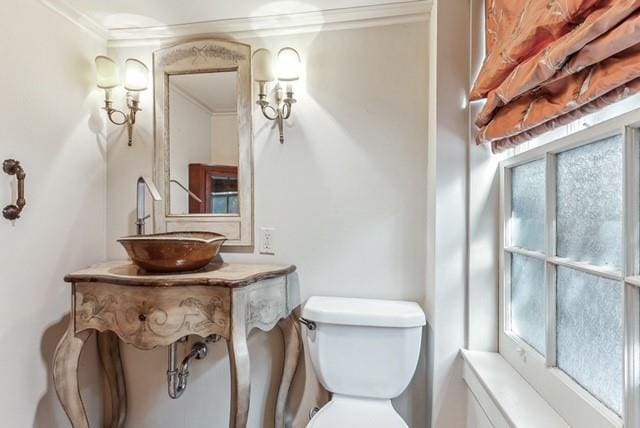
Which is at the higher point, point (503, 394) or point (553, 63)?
point (553, 63)

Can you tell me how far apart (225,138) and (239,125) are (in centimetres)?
9

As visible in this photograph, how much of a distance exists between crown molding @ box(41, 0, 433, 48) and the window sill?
4.57 feet

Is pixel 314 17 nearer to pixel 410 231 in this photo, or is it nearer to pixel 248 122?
pixel 248 122

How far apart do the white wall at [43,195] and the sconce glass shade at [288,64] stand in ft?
3.06

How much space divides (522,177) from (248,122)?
3.81ft

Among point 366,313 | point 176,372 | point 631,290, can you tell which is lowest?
point 176,372

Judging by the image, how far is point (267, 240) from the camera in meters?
1.67

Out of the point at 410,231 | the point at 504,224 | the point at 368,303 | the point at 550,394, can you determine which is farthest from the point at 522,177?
the point at 368,303

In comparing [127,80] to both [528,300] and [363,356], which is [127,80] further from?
[528,300]

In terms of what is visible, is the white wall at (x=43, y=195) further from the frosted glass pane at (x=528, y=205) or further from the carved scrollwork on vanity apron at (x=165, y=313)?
the frosted glass pane at (x=528, y=205)

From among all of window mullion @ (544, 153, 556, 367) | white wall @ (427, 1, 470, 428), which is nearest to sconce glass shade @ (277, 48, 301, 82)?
white wall @ (427, 1, 470, 428)

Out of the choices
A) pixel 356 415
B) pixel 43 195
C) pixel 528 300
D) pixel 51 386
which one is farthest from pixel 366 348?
pixel 43 195

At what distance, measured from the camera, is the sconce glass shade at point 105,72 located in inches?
65.0

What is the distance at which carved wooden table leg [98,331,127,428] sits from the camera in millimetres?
1703
